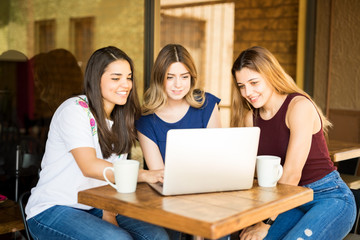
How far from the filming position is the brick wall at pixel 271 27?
186 inches

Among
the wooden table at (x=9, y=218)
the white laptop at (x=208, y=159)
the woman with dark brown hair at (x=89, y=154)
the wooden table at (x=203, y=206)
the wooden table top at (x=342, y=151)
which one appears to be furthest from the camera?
the wooden table top at (x=342, y=151)

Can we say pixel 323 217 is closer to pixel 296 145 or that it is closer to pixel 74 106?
pixel 296 145

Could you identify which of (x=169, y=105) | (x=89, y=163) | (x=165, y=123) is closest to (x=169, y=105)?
(x=169, y=105)

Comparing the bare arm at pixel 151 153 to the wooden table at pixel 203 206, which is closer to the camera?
the wooden table at pixel 203 206

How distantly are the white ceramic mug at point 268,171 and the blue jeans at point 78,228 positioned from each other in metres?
0.53

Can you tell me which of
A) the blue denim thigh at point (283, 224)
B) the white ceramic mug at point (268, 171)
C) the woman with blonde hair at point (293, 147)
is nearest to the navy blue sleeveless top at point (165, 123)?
the woman with blonde hair at point (293, 147)

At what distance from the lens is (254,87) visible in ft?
6.92

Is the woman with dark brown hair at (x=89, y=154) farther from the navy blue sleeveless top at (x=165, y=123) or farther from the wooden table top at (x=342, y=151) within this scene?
the wooden table top at (x=342, y=151)

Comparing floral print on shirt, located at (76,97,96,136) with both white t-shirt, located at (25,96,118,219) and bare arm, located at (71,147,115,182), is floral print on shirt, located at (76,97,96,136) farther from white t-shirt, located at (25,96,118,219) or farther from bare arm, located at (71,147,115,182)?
bare arm, located at (71,147,115,182)

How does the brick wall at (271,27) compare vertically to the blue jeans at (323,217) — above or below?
above

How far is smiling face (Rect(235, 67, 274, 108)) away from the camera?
210 centimetres

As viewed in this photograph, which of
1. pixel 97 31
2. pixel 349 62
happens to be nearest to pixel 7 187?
pixel 97 31

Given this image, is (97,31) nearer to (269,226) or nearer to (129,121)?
(129,121)

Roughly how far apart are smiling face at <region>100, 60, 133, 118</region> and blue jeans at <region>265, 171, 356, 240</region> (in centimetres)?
87
